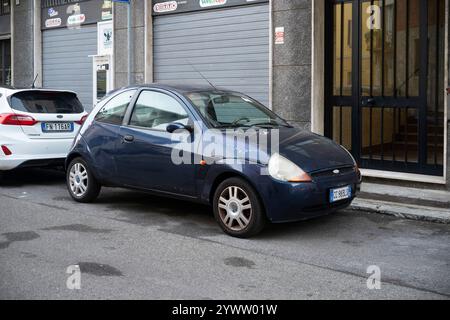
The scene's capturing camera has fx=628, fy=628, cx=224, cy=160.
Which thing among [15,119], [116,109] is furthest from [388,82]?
[15,119]

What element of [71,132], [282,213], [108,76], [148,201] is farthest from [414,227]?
[108,76]

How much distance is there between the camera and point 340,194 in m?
6.62

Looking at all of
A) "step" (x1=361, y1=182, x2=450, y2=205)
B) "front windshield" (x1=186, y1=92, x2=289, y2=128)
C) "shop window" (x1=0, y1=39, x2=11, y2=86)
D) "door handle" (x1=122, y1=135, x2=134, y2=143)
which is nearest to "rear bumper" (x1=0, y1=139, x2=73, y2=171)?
"door handle" (x1=122, y1=135, x2=134, y2=143)

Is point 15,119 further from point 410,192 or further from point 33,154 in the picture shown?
point 410,192

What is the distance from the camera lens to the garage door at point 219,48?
1166 cm

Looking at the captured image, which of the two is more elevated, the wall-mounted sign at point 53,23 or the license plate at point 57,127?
the wall-mounted sign at point 53,23

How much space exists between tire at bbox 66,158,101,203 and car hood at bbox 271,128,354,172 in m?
2.67

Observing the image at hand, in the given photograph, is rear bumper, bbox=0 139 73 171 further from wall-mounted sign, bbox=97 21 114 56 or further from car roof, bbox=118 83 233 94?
wall-mounted sign, bbox=97 21 114 56

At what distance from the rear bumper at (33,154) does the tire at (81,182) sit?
49.6 inches

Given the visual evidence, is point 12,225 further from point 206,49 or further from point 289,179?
point 206,49

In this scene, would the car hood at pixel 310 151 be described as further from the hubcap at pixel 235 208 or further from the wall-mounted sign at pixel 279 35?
the wall-mounted sign at pixel 279 35

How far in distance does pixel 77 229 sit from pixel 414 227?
3.83 m

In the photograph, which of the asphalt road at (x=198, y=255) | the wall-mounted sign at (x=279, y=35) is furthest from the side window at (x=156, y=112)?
the wall-mounted sign at (x=279, y=35)

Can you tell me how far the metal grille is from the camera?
9.41 metres
